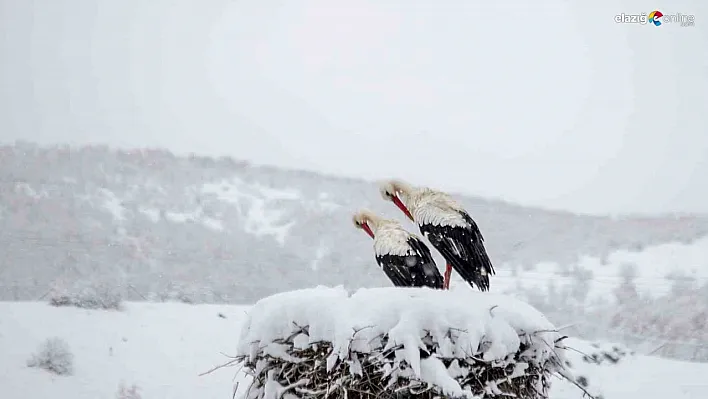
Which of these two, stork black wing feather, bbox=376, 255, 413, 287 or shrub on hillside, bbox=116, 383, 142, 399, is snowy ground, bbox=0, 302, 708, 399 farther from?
stork black wing feather, bbox=376, 255, 413, 287

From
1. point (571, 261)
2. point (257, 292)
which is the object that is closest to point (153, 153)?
point (257, 292)

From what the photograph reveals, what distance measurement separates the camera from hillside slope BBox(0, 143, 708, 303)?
468 centimetres

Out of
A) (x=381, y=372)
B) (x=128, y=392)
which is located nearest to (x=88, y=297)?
(x=128, y=392)

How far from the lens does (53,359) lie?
3740 millimetres

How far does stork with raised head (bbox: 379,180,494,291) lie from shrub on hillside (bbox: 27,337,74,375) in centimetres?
278

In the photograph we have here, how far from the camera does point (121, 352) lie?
4.03 metres

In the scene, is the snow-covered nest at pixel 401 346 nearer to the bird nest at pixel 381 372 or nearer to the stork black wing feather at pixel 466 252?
the bird nest at pixel 381 372

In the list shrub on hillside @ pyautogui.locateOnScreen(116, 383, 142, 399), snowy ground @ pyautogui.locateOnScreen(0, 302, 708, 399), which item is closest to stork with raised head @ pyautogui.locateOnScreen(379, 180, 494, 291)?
snowy ground @ pyautogui.locateOnScreen(0, 302, 708, 399)

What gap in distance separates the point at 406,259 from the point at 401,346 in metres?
0.72

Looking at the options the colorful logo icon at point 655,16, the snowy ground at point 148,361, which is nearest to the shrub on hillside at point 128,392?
the snowy ground at point 148,361

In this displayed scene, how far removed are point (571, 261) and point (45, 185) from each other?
4433mm

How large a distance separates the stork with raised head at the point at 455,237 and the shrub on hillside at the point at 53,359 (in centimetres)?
278

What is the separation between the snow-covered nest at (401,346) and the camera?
132 cm

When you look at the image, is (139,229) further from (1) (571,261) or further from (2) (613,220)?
(2) (613,220)
